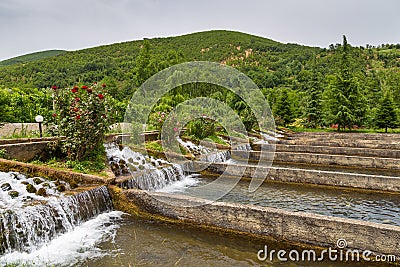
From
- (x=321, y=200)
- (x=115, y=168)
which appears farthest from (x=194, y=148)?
(x=321, y=200)

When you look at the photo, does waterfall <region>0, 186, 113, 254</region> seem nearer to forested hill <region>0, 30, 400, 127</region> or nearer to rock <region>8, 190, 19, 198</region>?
rock <region>8, 190, 19, 198</region>

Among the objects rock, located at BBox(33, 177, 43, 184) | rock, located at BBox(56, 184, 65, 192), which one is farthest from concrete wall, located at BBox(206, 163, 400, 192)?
rock, located at BBox(33, 177, 43, 184)

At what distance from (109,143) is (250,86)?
19026 mm

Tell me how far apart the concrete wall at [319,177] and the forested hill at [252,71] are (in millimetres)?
9393

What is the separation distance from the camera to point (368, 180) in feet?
24.9

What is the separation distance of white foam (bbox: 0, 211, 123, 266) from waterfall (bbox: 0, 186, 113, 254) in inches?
3.9

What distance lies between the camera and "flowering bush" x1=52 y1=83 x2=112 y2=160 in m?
6.83

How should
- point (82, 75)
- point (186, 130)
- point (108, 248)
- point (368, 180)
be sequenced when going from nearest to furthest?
point (108, 248) < point (368, 180) < point (186, 130) < point (82, 75)

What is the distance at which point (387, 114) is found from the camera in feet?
77.9

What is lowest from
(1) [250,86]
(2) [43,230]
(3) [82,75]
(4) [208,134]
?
(2) [43,230]

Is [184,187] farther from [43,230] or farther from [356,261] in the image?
[356,261]

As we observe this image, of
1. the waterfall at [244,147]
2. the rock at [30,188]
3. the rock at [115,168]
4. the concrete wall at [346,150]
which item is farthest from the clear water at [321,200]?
the concrete wall at [346,150]

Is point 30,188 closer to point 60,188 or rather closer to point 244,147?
point 60,188

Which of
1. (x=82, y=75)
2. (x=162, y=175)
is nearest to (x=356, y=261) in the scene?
(x=162, y=175)
